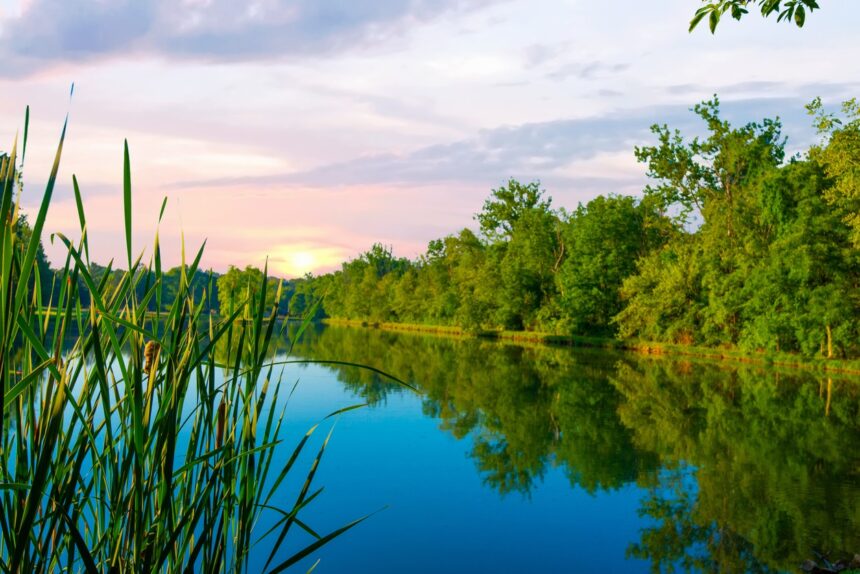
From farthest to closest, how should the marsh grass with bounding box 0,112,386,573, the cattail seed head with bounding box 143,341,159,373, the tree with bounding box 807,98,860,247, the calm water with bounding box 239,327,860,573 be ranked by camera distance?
the tree with bounding box 807,98,860,247 < the calm water with bounding box 239,327,860,573 < the cattail seed head with bounding box 143,341,159,373 < the marsh grass with bounding box 0,112,386,573

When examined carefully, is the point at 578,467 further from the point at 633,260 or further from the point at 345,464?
the point at 633,260

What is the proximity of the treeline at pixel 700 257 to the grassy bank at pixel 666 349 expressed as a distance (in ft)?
1.78

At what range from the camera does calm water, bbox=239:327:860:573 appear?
7191mm

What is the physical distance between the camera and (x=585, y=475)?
10.4 meters

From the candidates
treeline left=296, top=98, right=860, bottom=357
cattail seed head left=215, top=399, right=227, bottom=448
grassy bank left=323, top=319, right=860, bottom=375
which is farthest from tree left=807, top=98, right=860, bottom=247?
cattail seed head left=215, top=399, right=227, bottom=448

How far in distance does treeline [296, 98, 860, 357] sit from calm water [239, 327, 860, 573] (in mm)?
5574

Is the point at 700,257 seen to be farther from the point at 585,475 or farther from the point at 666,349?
the point at 585,475

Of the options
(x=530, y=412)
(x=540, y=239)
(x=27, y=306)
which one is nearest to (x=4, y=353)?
(x=27, y=306)

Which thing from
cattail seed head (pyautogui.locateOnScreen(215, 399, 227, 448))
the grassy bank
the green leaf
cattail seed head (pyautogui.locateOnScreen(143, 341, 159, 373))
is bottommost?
the grassy bank

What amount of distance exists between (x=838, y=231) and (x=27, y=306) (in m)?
27.3

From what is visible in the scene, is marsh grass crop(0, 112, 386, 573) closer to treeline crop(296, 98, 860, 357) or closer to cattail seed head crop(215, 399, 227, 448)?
cattail seed head crop(215, 399, 227, 448)

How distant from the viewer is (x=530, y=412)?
15281 mm

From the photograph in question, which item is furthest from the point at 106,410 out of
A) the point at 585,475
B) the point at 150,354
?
the point at 585,475

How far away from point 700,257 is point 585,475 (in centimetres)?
2296
